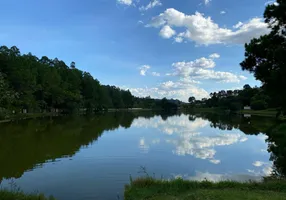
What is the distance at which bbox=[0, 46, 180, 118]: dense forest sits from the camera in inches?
2069

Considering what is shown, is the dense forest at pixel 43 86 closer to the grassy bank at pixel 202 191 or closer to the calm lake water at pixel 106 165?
the calm lake water at pixel 106 165

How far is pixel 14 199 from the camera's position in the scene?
21.3 feet

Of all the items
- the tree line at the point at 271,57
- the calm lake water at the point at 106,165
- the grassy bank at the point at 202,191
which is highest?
the tree line at the point at 271,57

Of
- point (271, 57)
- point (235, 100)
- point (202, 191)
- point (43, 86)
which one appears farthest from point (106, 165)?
point (235, 100)

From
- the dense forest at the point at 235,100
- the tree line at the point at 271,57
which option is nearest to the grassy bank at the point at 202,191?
the tree line at the point at 271,57

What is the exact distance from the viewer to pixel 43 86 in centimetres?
6981

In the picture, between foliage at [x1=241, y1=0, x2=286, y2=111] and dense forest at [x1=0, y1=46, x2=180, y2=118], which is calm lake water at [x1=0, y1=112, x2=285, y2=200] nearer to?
dense forest at [x1=0, y1=46, x2=180, y2=118]

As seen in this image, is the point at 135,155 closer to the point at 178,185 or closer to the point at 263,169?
the point at 263,169

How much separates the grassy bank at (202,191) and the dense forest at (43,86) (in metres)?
6.50

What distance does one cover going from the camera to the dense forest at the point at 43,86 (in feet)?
172

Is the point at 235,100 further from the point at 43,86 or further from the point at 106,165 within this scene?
the point at 106,165

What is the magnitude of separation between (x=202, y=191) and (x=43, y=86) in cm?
6836

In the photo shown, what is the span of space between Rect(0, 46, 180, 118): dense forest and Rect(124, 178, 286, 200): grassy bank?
650cm

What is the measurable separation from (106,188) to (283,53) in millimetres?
7685
